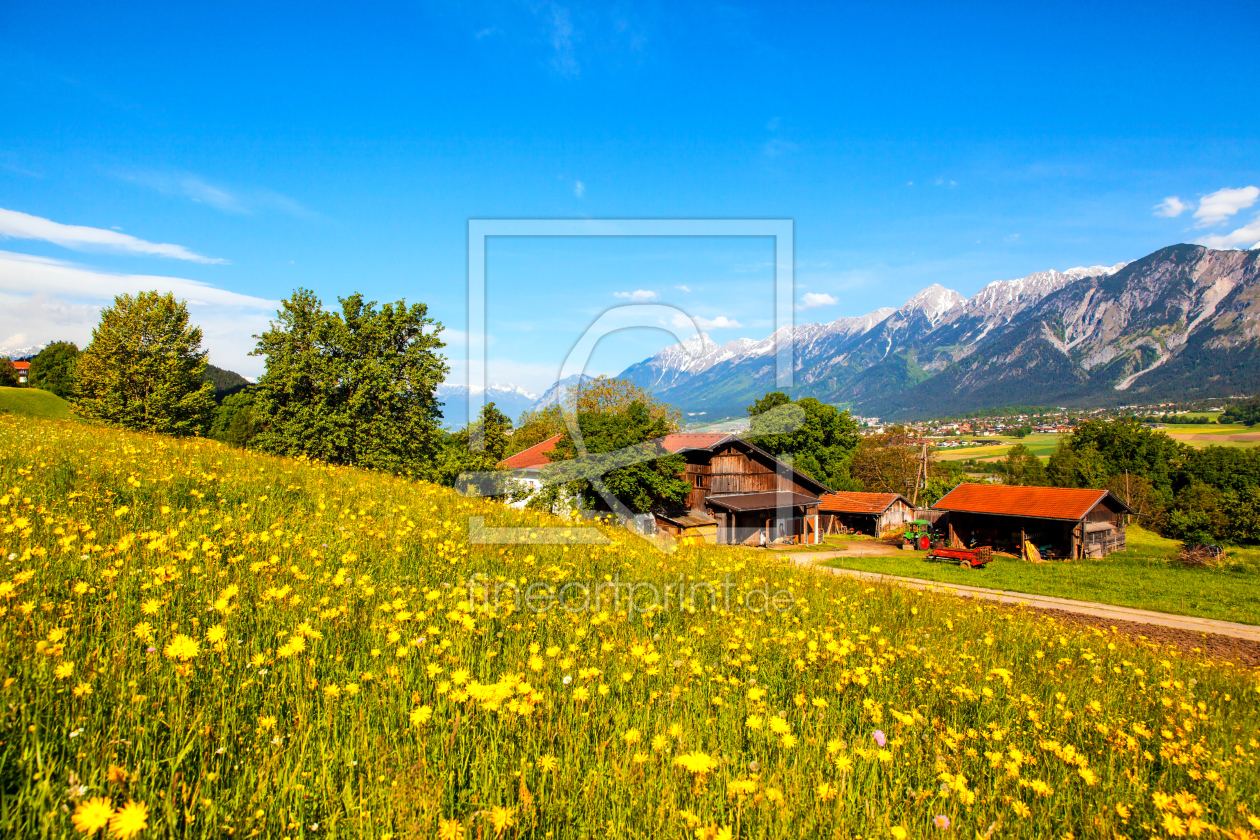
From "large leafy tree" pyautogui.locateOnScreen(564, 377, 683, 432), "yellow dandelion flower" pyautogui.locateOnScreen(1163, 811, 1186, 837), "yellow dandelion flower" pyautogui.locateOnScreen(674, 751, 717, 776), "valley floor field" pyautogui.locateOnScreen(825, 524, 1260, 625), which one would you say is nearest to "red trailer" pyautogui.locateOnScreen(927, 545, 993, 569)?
"valley floor field" pyautogui.locateOnScreen(825, 524, 1260, 625)

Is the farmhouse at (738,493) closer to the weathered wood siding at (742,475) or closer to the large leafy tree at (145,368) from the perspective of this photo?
the weathered wood siding at (742,475)

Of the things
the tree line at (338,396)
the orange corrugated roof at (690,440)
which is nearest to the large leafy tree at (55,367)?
the tree line at (338,396)

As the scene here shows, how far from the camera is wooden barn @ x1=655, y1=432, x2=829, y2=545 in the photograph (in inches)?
1510

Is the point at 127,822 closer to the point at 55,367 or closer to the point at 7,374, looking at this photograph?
the point at 55,367

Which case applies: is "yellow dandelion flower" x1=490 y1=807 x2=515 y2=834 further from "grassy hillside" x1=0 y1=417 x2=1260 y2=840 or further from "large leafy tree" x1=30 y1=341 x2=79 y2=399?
"large leafy tree" x1=30 y1=341 x2=79 y2=399

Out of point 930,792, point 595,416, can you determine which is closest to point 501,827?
point 930,792

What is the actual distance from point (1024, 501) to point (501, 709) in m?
44.4

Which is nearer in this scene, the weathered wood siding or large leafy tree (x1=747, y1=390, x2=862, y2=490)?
the weathered wood siding

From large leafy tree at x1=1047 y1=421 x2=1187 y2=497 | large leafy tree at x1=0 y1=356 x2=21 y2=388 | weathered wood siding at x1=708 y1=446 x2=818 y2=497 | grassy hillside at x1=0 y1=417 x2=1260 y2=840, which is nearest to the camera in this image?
grassy hillside at x1=0 y1=417 x2=1260 y2=840

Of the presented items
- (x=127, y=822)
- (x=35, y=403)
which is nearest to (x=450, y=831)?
(x=127, y=822)

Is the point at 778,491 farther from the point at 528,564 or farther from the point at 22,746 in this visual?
the point at 22,746

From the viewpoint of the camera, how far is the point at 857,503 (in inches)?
1960

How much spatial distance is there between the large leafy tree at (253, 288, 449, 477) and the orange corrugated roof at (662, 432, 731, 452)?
48.1 ft

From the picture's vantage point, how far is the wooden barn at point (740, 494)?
126 feet
